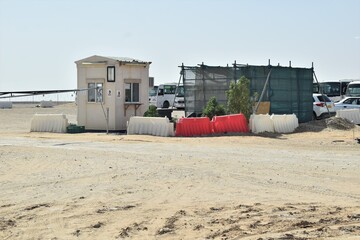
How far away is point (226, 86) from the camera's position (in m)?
33.1

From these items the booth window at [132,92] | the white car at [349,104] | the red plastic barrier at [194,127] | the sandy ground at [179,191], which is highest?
the booth window at [132,92]

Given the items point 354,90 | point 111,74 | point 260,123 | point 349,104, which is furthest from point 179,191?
point 354,90

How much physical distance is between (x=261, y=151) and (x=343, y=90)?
33642 millimetres

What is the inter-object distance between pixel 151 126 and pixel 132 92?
4.05 metres

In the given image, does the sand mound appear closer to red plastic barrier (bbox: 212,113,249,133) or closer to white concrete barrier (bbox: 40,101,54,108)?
red plastic barrier (bbox: 212,113,249,133)

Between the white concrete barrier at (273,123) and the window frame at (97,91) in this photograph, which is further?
the window frame at (97,91)

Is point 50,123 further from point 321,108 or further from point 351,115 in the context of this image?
point 351,115

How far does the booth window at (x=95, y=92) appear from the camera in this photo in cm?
3181

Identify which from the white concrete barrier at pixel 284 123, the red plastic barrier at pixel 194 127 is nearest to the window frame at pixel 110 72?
the red plastic barrier at pixel 194 127

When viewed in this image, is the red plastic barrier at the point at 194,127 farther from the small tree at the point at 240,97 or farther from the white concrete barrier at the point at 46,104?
the white concrete barrier at the point at 46,104

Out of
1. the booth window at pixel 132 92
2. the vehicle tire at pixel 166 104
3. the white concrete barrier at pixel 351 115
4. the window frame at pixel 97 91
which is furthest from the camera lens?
the vehicle tire at pixel 166 104

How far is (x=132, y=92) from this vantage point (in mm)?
32438

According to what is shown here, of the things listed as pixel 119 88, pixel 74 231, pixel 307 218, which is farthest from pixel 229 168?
pixel 119 88

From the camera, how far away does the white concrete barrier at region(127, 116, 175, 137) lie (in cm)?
2830
